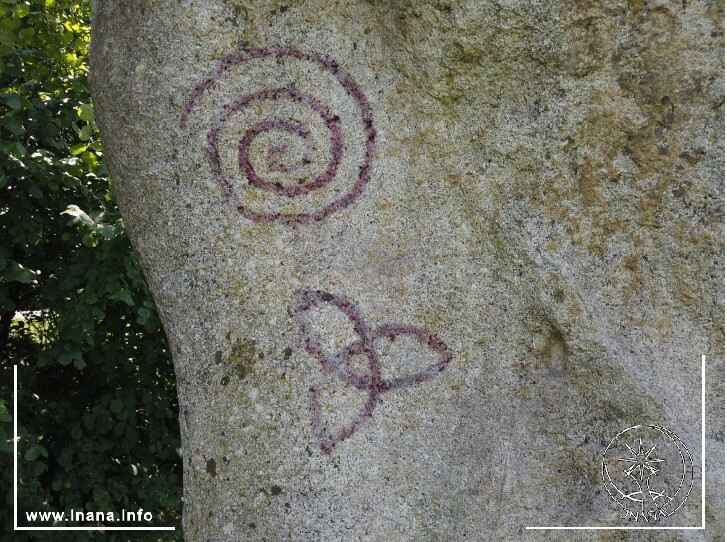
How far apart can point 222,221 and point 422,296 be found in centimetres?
45

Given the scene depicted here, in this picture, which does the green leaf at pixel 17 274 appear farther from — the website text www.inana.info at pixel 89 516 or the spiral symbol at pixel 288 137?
the spiral symbol at pixel 288 137

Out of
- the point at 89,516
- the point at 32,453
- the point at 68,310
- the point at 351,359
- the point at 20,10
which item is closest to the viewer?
the point at 351,359

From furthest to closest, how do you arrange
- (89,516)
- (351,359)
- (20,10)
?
(89,516)
(20,10)
(351,359)

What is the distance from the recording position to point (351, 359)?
5.98ft

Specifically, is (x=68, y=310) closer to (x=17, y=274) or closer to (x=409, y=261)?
(x=17, y=274)

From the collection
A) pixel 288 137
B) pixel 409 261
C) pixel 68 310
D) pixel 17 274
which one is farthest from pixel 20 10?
pixel 409 261

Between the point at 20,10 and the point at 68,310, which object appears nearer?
the point at 20,10

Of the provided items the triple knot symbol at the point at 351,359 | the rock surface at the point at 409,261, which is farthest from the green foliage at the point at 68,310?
the triple knot symbol at the point at 351,359

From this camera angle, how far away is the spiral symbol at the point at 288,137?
1814 mm

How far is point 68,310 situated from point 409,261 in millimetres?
1381

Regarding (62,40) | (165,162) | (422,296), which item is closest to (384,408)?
(422,296)

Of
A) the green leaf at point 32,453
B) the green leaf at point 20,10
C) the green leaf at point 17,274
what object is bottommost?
the green leaf at point 32,453

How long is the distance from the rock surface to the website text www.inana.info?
118 cm

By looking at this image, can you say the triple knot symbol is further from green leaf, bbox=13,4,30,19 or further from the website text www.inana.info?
the website text www.inana.info
